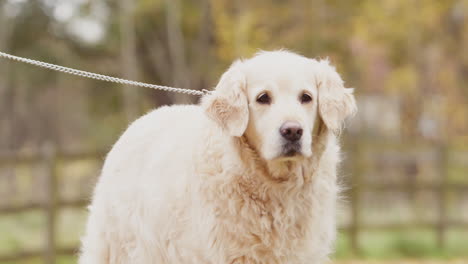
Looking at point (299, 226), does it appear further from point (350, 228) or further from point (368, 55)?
point (368, 55)

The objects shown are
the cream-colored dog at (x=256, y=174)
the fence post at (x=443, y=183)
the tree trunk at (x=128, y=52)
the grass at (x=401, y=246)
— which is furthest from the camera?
the tree trunk at (x=128, y=52)

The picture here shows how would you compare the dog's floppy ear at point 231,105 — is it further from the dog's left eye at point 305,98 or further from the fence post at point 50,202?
the fence post at point 50,202

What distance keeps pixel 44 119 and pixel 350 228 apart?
2502 centimetres

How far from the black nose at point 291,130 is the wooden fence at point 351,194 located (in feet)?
25.2

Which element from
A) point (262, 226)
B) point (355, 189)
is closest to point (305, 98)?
point (262, 226)

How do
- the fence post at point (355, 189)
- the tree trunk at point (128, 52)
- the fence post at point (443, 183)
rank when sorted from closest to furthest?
1. the fence post at point (355, 189)
2. the fence post at point (443, 183)
3. the tree trunk at point (128, 52)

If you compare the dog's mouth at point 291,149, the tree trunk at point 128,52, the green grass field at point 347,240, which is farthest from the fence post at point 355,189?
the tree trunk at point 128,52

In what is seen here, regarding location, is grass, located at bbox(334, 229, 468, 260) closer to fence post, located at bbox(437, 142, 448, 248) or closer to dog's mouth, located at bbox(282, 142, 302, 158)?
fence post, located at bbox(437, 142, 448, 248)

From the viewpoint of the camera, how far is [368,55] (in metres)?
34.0

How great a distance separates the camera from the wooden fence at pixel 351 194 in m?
11.5

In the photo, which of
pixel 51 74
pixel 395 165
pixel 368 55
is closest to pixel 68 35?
pixel 51 74

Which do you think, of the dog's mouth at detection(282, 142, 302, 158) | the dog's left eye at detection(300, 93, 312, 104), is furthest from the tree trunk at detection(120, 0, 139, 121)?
the dog's mouth at detection(282, 142, 302, 158)

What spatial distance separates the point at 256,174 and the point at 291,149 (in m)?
0.32

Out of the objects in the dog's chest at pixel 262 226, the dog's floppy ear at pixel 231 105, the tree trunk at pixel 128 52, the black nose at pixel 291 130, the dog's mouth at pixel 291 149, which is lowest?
the dog's chest at pixel 262 226
